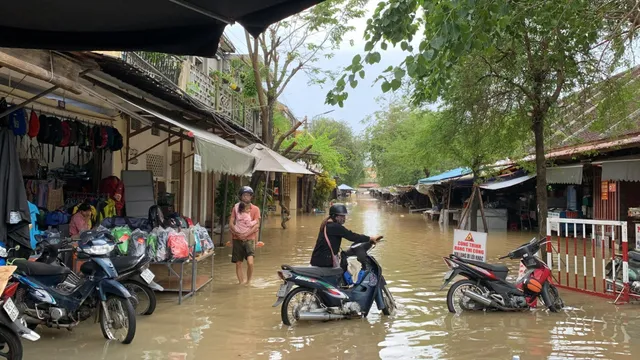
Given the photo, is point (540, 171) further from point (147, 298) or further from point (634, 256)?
point (147, 298)

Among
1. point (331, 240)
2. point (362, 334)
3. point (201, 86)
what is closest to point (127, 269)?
point (331, 240)

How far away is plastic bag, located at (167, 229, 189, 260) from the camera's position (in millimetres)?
6711

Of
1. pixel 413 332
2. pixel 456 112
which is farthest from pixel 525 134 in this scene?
pixel 413 332

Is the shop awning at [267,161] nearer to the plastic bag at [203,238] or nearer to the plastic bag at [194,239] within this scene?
the plastic bag at [203,238]

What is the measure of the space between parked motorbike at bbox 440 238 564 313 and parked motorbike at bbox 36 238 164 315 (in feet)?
12.9

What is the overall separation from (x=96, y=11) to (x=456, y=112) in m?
9.23

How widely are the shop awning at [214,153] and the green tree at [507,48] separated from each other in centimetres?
301

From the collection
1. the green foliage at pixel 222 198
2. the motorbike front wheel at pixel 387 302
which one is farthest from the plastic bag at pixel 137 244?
the green foliage at pixel 222 198

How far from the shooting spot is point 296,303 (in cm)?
612

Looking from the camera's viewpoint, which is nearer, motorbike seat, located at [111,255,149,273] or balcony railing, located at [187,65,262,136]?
motorbike seat, located at [111,255,149,273]

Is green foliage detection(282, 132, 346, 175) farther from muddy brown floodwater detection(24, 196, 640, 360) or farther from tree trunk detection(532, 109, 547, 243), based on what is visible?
muddy brown floodwater detection(24, 196, 640, 360)

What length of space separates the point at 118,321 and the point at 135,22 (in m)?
4.01

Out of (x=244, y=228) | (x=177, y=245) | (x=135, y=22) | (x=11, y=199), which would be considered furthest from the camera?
(x=244, y=228)

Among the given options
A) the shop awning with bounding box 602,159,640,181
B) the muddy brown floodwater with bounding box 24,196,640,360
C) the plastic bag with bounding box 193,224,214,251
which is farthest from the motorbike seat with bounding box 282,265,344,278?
the shop awning with bounding box 602,159,640,181
